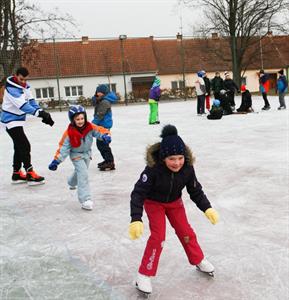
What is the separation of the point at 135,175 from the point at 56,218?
1977mm

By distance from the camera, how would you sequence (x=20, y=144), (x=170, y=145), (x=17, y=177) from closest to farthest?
(x=170, y=145), (x=20, y=144), (x=17, y=177)

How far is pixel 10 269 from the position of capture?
317 cm

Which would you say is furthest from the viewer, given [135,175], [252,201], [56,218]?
[135,175]

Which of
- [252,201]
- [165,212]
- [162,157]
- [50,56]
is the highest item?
[50,56]

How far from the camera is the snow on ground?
2.82 m

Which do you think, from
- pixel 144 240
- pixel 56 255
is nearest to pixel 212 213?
pixel 144 240

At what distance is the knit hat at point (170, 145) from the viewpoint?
101 inches

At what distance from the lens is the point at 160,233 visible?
107 inches

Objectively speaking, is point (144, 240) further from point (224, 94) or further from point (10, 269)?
point (224, 94)

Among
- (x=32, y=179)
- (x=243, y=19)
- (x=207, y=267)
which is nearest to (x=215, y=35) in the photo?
(x=243, y=19)

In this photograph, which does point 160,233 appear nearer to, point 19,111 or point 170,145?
point 170,145

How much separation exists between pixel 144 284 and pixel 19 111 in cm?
366

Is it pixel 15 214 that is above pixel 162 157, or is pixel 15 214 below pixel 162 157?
below

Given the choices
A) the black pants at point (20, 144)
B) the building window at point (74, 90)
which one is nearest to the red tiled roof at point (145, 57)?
the building window at point (74, 90)
